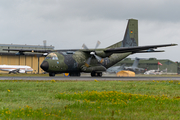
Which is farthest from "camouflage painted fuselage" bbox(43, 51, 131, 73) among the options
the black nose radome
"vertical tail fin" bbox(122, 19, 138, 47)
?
"vertical tail fin" bbox(122, 19, 138, 47)

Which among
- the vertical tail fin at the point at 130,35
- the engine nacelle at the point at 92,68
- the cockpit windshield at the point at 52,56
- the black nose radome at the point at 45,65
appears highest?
the vertical tail fin at the point at 130,35

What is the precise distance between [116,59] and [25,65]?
52.0 metres

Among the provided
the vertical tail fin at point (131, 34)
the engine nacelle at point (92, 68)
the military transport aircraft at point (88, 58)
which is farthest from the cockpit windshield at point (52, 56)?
the vertical tail fin at point (131, 34)

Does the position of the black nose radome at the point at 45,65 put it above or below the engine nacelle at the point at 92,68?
above

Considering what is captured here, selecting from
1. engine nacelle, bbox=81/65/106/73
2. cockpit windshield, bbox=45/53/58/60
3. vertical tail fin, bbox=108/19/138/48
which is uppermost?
vertical tail fin, bbox=108/19/138/48

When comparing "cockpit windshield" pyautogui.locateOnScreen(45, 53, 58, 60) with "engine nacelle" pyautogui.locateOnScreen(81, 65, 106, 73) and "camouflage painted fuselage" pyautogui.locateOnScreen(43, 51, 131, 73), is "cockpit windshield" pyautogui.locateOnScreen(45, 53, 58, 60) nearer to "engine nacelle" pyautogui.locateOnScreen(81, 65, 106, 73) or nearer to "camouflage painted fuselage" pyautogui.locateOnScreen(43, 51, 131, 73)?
"camouflage painted fuselage" pyautogui.locateOnScreen(43, 51, 131, 73)

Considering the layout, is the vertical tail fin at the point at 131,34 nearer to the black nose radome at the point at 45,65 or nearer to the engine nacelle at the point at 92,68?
the engine nacelle at the point at 92,68

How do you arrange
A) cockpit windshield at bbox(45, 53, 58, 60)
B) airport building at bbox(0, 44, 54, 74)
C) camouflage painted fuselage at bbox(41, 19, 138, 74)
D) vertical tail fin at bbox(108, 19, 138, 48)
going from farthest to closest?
airport building at bbox(0, 44, 54, 74) → vertical tail fin at bbox(108, 19, 138, 48) → camouflage painted fuselage at bbox(41, 19, 138, 74) → cockpit windshield at bbox(45, 53, 58, 60)

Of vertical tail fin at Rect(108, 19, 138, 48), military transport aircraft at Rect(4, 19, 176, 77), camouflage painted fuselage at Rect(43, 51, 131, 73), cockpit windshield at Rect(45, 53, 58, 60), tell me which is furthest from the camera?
vertical tail fin at Rect(108, 19, 138, 48)

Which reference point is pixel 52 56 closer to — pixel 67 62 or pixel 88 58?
pixel 67 62

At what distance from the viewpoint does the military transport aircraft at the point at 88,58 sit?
1380 inches

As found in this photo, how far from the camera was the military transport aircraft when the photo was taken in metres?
35.1

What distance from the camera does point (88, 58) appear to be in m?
39.7

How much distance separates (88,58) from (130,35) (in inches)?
434
